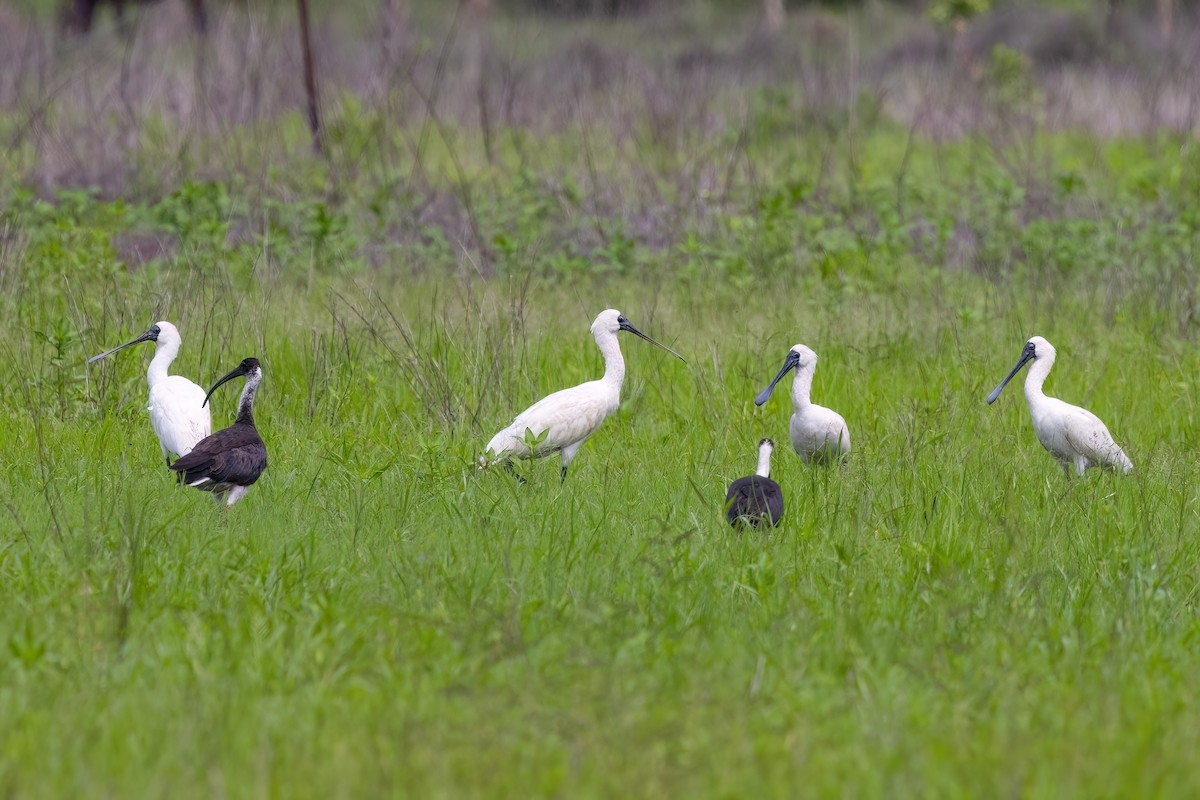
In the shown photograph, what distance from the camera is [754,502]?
5.38 metres

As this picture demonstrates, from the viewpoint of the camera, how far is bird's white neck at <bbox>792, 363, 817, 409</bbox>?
6.73 metres

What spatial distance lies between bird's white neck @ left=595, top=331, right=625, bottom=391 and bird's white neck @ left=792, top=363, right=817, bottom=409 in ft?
2.51

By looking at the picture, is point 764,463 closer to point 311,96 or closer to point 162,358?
point 162,358

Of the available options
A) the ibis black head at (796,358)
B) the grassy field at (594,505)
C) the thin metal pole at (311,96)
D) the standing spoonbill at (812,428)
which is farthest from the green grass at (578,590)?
the thin metal pole at (311,96)

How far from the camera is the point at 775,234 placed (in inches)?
407

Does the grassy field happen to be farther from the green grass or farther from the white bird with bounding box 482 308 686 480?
the white bird with bounding box 482 308 686 480

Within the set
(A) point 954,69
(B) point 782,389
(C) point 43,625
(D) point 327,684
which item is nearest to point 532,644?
(D) point 327,684

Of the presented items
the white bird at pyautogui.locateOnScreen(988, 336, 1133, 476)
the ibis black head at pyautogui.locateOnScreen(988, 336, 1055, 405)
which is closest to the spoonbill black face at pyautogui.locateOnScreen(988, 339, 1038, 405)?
the ibis black head at pyautogui.locateOnScreen(988, 336, 1055, 405)

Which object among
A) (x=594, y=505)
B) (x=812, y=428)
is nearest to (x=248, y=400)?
(x=594, y=505)

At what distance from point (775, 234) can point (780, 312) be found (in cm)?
143

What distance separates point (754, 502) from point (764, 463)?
2.21 ft

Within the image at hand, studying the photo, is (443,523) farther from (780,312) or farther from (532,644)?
(780,312)

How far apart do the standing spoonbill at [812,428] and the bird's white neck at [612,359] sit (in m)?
0.62

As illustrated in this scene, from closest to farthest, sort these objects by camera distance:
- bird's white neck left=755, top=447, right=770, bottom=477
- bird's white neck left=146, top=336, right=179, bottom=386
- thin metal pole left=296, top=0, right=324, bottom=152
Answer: bird's white neck left=755, top=447, right=770, bottom=477, bird's white neck left=146, top=336, right=179, bottom=386, thin metal pole left=296, top=0, right=324, bottom=152
